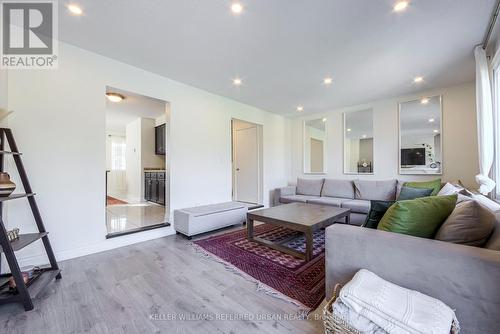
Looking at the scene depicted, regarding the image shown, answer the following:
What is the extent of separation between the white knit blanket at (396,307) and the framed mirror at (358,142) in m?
3.94

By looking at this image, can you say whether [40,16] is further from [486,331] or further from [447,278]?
[486,331]

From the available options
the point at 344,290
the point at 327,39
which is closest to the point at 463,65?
the point at 327,39

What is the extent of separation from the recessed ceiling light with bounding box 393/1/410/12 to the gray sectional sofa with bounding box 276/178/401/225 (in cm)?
282

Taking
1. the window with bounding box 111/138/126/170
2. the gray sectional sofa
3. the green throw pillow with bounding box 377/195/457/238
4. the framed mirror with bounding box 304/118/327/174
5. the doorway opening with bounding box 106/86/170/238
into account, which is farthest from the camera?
the window with bounding box 111/138/126/170

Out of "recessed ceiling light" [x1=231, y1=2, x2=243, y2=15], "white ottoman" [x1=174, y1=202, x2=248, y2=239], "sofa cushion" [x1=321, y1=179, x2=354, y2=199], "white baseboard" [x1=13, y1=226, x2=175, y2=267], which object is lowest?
"white baseboard" [x1=13, y1=226, x2=175, y2=267]

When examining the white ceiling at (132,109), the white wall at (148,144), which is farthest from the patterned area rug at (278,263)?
the white wall at (148,144)

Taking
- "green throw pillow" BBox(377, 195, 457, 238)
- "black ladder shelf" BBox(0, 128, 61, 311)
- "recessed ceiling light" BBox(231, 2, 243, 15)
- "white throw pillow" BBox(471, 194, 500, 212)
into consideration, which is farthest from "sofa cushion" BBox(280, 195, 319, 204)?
"black ladder shelf" BBox(0, 128, 61, 311)

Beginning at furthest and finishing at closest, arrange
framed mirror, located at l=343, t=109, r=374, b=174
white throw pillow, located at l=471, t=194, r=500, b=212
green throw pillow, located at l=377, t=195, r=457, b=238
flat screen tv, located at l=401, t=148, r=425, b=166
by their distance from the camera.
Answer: framed mirror, located at l=343, t=109, r=374, b=174 → flat screen tv, located at l=401, t=148, r=425, b=166 → white throw pillow, located at l=471, t=194, r=500, b=212 → green throw pillow, located at l=377, t=195, r=457, b=238

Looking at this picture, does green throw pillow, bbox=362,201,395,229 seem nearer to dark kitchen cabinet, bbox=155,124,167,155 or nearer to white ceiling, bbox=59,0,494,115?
white ceiling, bbox=59,0,494,115

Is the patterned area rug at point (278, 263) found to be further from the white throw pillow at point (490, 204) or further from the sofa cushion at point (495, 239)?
the white throw pillow at point (490, 204)

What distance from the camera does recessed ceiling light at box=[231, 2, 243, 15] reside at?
1854 mm

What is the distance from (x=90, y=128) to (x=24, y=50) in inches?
38.1

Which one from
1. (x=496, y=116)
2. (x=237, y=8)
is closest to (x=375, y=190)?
(x=496, y=116)

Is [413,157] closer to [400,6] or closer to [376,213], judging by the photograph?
[376,213]
